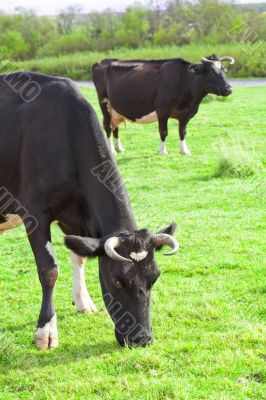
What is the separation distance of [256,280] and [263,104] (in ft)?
55.0

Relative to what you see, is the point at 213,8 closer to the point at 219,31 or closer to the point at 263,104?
the point at 219,31

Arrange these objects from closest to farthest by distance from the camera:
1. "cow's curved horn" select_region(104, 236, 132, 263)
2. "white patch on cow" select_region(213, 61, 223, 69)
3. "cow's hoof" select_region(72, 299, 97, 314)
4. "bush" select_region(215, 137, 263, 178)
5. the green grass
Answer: "cow's curved horn" select_region(104, 236, 132, 263)
"cow's hoof" select_region(72, 299, 97, 314)
"bush" select_region(215, 137, 263, 178)
"white patch on cow" select_region(213, 61, 223, 69)
the green grass

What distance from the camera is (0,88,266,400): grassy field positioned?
14.1 feet

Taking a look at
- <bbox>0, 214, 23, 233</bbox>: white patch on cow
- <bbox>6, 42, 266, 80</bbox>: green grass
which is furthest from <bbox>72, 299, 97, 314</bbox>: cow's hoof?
<bbox>6, 42, 266, 80</bbox>: green grass

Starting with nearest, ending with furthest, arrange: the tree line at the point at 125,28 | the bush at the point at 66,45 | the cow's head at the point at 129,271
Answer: the cow's head at the point at 129,271 → the tree line at the point at 125,28 → the bush at the point at 66,45

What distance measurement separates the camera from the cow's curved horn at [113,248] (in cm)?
423

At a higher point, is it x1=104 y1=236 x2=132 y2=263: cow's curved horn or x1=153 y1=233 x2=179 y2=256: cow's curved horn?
x1=104 y1=236 x2=132 y2=263: cow's curved horn

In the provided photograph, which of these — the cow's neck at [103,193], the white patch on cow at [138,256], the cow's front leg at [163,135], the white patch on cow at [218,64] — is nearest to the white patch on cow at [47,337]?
the cow's neck at [103,193]

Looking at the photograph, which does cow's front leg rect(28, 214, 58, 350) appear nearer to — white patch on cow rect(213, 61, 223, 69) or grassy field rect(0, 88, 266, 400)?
grassy field rect(0, 88, 266, 400)

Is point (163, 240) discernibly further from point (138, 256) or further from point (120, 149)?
point (120, 149)

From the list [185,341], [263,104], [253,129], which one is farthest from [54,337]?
[263,104]

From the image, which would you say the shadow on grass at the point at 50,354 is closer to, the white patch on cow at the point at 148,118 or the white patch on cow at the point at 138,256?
the white patch on cow at the point at 138,256

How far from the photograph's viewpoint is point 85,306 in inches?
227

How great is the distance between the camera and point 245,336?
492cm
